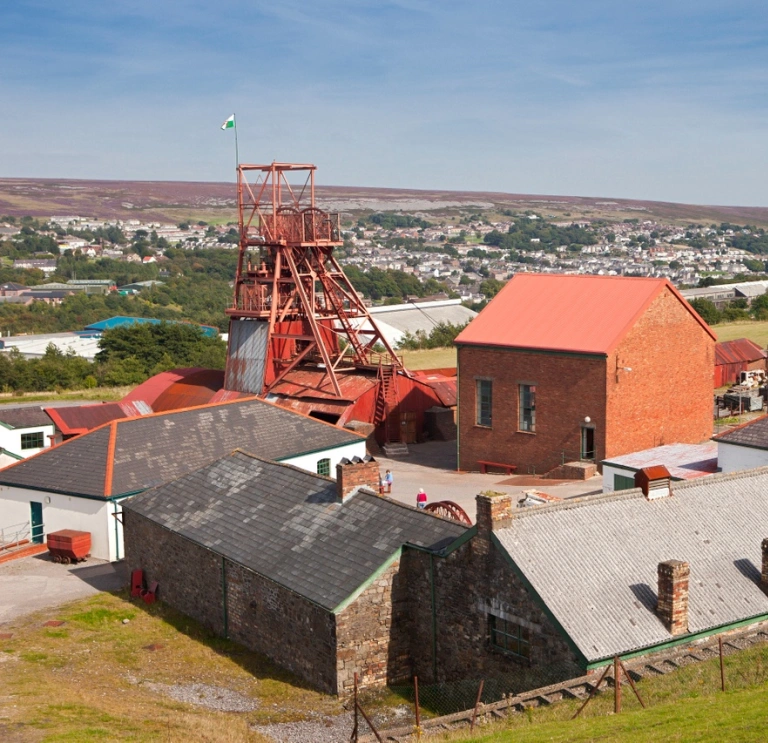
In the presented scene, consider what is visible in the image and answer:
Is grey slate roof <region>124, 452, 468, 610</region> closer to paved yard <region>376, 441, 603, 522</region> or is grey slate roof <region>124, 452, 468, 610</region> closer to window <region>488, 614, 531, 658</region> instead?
window <region>488, 614, 531, 658</region>

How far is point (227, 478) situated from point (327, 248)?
25170mm

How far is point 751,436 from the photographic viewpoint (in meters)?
31.0

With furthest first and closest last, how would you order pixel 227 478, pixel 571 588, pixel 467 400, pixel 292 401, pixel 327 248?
pixel 327 248, pixel 292 401, pixel 467 400, pixel 227 478, pixel 571 588

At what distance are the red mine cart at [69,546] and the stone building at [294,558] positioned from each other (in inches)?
92.5

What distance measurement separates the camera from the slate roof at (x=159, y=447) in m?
30.8

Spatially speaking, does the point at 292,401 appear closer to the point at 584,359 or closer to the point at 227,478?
the point at 584,359

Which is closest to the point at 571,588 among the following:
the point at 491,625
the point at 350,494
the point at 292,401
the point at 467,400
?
the point at 491,625

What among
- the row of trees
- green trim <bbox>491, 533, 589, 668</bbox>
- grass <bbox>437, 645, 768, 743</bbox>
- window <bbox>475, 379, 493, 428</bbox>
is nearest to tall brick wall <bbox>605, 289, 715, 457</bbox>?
window <bbox>475, 379, 493, 428</bbox>

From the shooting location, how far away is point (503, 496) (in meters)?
19.4

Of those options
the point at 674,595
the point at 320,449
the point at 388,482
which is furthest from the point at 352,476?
the point at 388,482

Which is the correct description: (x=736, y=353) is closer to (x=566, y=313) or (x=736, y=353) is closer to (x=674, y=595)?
(x=566, y=313)

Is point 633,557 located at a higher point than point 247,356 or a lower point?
higher

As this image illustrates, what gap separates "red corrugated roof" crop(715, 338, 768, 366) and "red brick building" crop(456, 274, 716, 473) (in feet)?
48.2

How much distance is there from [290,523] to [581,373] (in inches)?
631
